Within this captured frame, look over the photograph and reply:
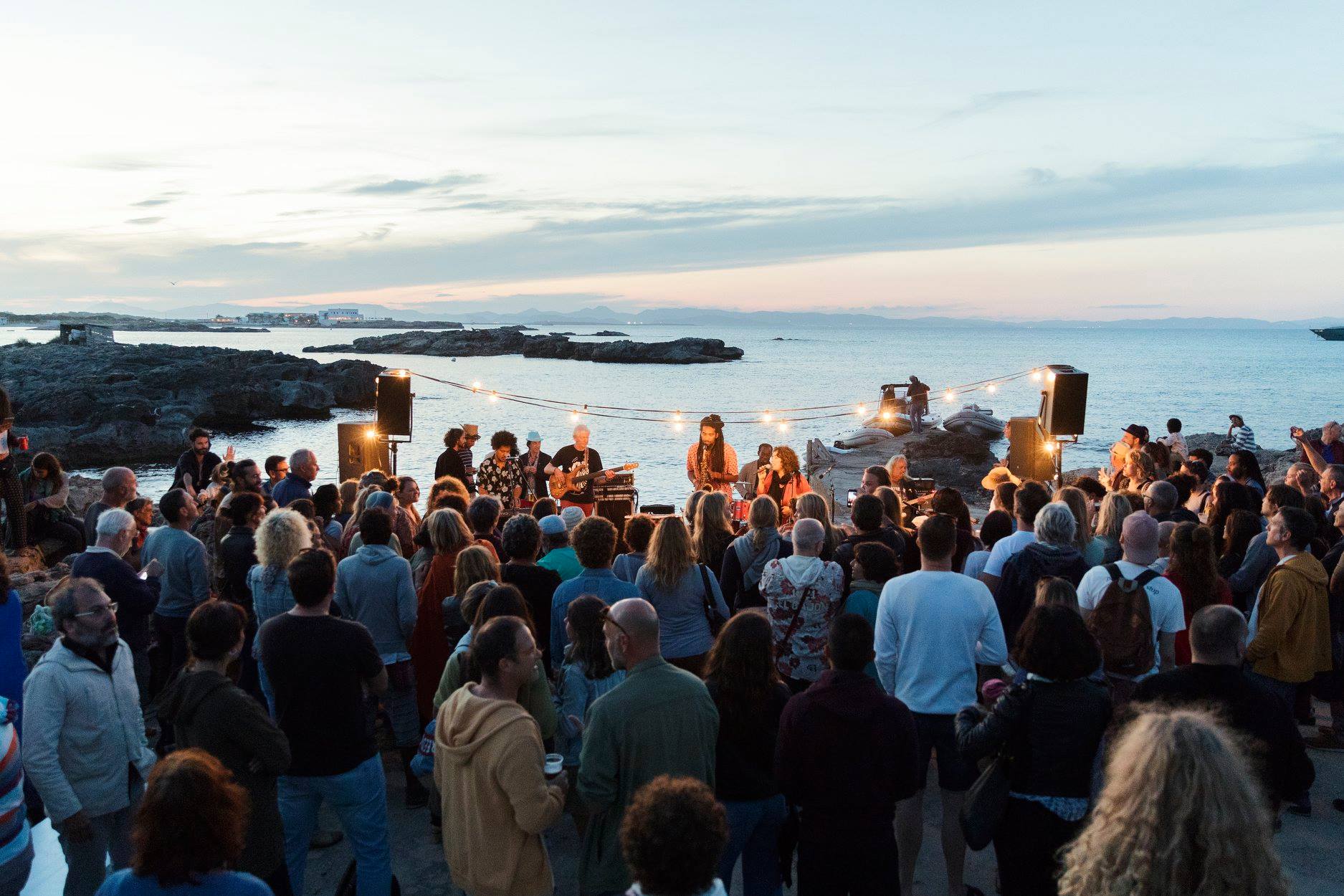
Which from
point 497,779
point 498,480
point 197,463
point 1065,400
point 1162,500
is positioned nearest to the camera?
point 497,779

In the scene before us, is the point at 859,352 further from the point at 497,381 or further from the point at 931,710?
the point at 931,710

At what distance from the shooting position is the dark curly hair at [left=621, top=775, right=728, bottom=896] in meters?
1.93

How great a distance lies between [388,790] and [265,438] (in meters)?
40.0

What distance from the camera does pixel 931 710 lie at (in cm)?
381

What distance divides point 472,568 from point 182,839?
2245mm

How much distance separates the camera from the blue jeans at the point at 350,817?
350 centimetres

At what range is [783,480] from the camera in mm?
8594

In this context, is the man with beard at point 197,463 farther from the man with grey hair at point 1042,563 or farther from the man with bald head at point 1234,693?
the man with bald head at point 1234,693

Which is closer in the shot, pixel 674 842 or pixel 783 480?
pixel 674 842

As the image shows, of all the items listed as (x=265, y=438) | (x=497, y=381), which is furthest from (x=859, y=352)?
(x=265, y=438)

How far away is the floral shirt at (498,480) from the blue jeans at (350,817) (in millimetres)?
5512

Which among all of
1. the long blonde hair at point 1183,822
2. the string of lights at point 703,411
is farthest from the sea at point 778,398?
the long blonde hair at point 1183,822

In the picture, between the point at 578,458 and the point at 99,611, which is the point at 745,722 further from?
the point at 578,458

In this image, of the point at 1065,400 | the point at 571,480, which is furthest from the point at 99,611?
the point at 1065,400
